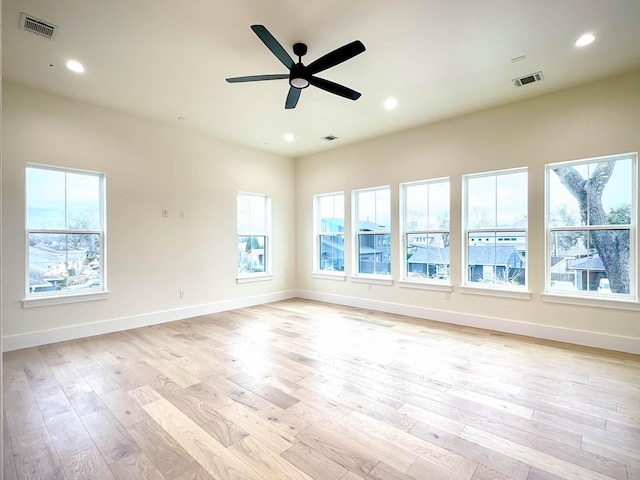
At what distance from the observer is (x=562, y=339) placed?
424 cm

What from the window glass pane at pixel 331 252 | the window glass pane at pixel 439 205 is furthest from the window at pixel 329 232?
the window glass pane at pixel 439 205

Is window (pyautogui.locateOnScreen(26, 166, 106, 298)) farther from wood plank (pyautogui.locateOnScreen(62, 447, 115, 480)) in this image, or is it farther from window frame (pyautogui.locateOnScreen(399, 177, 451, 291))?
window frame (pyautogui.locateOnScreen(399, 177, 451, 291))

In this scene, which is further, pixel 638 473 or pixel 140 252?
pixel 140 252

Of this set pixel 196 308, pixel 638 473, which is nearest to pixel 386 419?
pixel 638 473

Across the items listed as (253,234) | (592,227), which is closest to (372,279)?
(253,234)

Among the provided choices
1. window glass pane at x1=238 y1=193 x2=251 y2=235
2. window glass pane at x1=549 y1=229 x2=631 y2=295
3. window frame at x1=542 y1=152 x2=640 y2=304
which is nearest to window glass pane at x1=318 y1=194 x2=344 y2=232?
window glass pane at x1=238 y1=193 x2=251 y2=235

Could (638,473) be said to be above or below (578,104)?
below

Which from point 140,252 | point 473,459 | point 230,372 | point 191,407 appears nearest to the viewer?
point 473,459

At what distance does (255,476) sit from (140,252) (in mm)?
4039

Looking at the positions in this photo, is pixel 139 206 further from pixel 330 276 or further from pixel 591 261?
pixel 591 261

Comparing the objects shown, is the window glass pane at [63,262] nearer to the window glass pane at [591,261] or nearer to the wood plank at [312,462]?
the wood plank at [312,462]

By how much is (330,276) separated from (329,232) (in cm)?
93

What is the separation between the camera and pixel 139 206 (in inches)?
199

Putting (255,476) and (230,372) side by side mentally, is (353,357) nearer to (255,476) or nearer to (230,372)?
(230,372)
